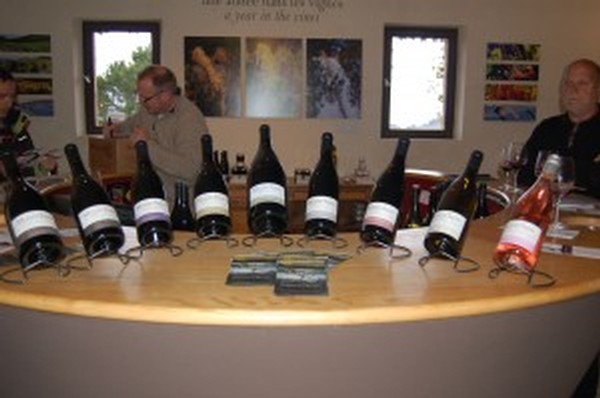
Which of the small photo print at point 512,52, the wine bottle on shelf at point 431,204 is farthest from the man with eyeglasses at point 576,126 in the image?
the small photo print at point 512,52

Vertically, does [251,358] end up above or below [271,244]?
below

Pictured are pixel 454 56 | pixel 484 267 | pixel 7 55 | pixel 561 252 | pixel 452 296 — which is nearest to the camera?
pixel 452 296

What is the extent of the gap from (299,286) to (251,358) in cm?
16

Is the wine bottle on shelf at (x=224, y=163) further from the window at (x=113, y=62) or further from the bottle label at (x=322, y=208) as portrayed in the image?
the bottle label at (x=322, y=208)

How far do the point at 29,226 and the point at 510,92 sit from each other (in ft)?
15.7

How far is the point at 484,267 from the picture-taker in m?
1.25

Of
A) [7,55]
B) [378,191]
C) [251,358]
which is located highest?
[7,55]

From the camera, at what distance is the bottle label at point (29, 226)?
1130mm

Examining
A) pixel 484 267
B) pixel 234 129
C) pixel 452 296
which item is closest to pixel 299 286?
pixel 452 296

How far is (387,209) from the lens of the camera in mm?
1298

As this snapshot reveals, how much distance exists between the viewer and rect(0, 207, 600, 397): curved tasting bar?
1002 millimetres

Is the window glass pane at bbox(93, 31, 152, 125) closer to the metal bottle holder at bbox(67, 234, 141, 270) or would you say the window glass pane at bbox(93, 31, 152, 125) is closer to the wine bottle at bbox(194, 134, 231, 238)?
the wine bottle at bbox(194, 134, 231, 238)

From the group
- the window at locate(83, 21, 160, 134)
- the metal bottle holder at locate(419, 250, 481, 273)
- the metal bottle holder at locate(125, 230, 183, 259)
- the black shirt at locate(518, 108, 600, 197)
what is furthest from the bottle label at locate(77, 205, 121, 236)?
the window at locate(83, 21, 160, 134)

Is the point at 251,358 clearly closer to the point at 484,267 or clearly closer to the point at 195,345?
the point at 195,345
